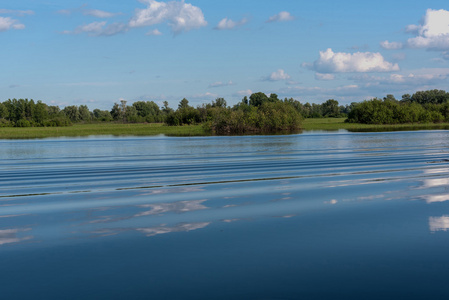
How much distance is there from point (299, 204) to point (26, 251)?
6459mm

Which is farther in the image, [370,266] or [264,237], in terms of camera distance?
[264,237]

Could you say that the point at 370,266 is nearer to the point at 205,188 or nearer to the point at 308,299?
the point at 308,299

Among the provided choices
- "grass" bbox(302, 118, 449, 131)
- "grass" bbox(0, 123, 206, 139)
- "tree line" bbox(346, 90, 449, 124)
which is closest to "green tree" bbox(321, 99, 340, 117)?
"tree line" bbox(346, 90, 449, 124)

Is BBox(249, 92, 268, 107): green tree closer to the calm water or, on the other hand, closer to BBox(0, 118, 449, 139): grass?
BBox(0, 118, 449, 139): grass

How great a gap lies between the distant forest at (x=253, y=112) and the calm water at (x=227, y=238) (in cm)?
5480

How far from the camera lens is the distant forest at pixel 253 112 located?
2820 inches

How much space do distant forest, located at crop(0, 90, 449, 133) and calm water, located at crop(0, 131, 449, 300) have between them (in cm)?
5480

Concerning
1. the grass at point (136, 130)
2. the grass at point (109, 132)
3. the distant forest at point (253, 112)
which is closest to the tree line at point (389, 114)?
the distant forest at point (253, 112)

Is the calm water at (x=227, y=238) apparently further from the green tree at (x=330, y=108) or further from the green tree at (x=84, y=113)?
the green tree at (x=84, y=113)

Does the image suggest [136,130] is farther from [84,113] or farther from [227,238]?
[84,113]

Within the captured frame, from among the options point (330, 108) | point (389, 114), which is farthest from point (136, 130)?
point (330, 108)

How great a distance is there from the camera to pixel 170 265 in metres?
7.46

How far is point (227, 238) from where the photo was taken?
29.2 ft

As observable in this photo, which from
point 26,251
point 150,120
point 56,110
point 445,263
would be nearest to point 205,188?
point 26,251
